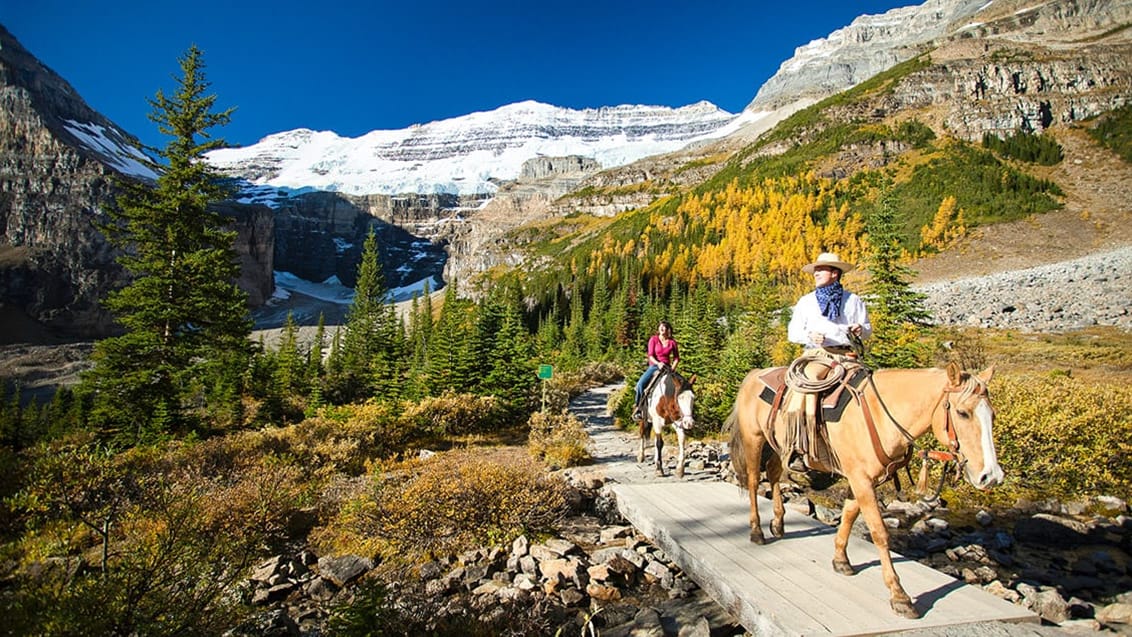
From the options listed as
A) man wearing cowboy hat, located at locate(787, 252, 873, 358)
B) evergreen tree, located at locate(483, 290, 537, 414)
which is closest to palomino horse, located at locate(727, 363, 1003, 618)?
man wearing cowboy hat, located at locate(787, 252, 873, 358)

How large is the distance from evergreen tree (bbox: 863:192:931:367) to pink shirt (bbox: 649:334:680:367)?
6.76m

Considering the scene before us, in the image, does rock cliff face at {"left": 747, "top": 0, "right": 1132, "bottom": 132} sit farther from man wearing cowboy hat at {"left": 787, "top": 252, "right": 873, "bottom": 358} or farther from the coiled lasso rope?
the coiled lasso rope

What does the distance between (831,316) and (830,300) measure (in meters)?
0.18

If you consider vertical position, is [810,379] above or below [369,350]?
Result: above

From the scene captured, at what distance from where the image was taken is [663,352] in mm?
11391

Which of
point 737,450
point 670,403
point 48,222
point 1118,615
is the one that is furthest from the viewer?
point 48,222

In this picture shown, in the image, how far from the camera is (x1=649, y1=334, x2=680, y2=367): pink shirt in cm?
1141

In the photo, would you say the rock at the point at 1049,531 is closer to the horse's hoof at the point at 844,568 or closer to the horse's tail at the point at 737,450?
the horse's hoof at the point at 844,568

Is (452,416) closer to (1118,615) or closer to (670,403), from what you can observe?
(670,403)

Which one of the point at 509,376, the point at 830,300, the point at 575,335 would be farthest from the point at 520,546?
the point at 575,335

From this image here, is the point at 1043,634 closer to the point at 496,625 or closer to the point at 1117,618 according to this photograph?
→ the point at 1117,618

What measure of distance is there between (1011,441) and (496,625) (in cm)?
1053

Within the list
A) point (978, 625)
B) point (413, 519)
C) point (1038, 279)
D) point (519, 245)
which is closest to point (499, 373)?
point (413, 519)

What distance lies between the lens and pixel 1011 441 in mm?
9227
